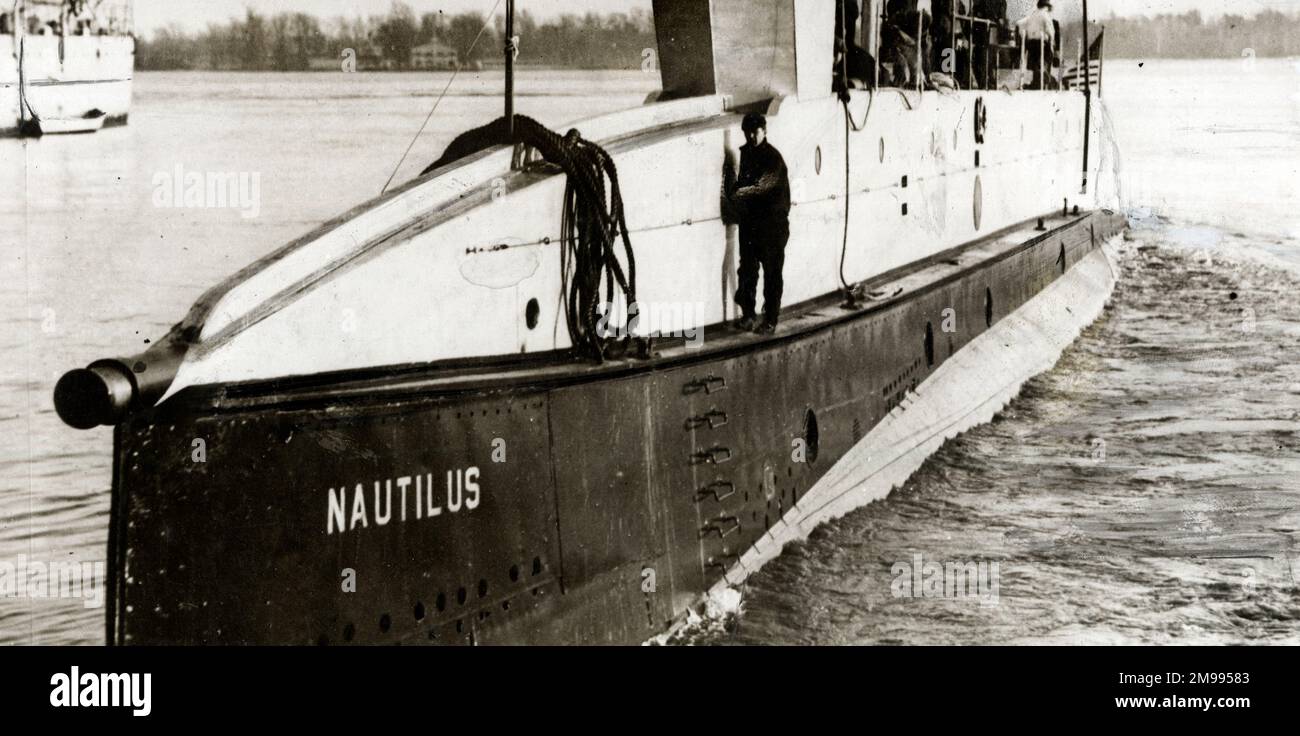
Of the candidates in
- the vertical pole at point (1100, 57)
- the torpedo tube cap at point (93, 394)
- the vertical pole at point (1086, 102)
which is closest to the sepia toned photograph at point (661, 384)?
the torpedo tube cap at point (93, 394)

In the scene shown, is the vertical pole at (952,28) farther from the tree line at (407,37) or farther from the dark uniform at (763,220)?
the dark uniform at (763,220)

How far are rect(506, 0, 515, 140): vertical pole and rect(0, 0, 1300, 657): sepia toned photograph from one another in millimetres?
22

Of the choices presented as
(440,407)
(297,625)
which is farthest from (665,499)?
(297,625)

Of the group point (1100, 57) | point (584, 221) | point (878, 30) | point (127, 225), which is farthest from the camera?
point (127, 225)

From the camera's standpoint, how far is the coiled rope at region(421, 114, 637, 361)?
5.71 meters

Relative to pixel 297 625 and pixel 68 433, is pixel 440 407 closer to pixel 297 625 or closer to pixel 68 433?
pixel 297 625

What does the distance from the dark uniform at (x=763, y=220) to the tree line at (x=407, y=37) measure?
47.6 inches

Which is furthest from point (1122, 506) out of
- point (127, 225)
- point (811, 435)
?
point (127, 225)

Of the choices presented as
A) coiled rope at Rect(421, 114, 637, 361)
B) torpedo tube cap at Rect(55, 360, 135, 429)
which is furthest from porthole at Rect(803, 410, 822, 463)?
torpedo tube cap at Rect(55, 360, 135, 429)

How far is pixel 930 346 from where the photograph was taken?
33.1 ft

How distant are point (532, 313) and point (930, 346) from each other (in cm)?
515

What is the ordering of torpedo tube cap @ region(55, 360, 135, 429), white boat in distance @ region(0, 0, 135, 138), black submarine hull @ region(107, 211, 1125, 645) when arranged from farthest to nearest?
white boat in distance @ region(0, 0, 135, 138), black submarine hull @ region(107, 211, 1125, 645), torpedo tube cap @ region(55, 360, 135, 429)

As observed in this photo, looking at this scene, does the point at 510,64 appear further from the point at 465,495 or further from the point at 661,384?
the point at 465,495

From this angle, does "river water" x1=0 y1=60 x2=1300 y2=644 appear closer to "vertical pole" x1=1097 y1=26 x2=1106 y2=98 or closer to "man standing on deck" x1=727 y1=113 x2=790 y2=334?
"man standing on deck" x1=727 y1=113 x2=790 y2=334
